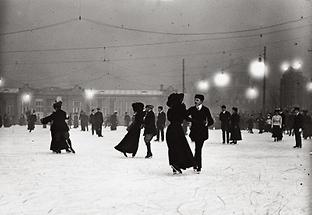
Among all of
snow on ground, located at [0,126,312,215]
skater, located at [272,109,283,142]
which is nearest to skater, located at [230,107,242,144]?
skater, located at [272,109,283,142]

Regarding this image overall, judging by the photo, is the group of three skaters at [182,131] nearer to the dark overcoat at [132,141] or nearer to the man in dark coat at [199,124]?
the man in dark coat at [199,124]

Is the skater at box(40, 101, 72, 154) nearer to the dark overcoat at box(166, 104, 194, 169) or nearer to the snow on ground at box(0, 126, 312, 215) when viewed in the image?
the snow on ground at box(0, 126, 312, 215)

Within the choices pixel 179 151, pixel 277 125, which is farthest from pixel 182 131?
pixel 277 125

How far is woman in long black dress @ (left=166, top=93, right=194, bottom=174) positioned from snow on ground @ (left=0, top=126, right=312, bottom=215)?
0.25 m

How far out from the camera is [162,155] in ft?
50.8

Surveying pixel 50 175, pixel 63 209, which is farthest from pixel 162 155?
pixel 63 209

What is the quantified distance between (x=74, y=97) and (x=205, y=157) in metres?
74.3

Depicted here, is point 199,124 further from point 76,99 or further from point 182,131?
point 76,99

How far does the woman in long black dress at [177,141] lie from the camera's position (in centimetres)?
1046

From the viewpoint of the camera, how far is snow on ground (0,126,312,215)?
6.72 m

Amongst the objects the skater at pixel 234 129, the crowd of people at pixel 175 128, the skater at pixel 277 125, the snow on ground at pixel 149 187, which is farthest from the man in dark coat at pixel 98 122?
the snow on ground at pixel 149 187

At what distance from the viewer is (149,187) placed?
859 centimetres

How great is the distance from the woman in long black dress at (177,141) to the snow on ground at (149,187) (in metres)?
0.25

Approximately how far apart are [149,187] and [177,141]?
7.26 feet
